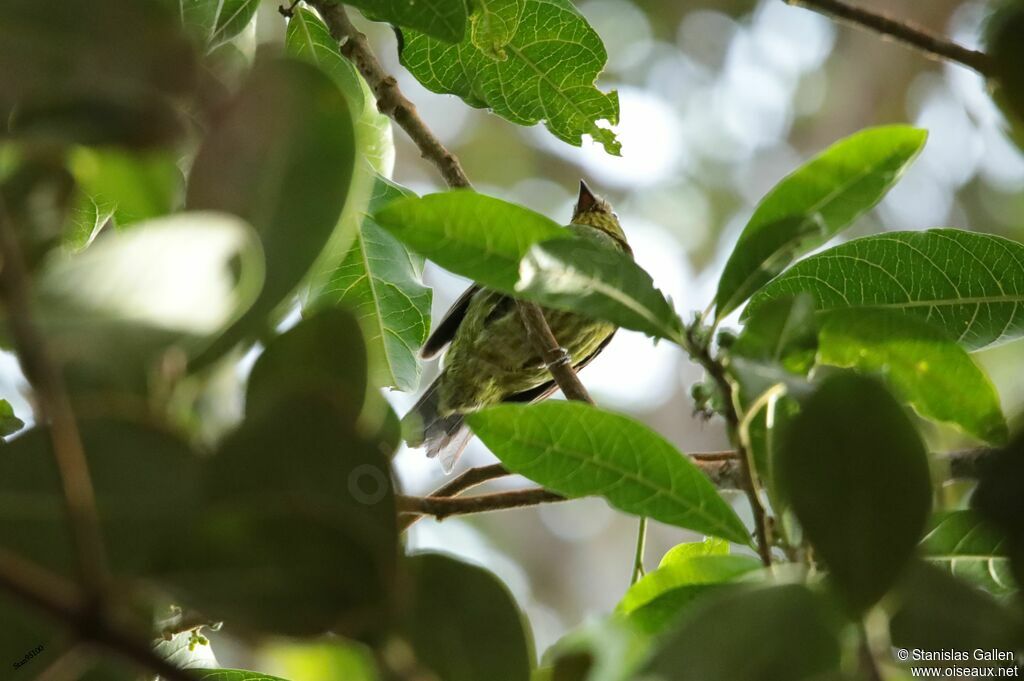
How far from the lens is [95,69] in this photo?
0.63 m

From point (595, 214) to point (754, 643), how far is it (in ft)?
12.6

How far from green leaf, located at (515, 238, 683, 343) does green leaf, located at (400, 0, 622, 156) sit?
0.95 meters

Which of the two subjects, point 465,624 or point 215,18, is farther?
point 215,18

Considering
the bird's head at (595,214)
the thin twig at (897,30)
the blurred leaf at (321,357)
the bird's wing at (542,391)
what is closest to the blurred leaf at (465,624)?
the blurred leaf at (321,357)

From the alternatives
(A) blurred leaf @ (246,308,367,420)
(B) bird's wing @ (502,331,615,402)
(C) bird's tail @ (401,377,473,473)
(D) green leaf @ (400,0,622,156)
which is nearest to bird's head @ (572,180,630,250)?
(B) bird's wing @ (502,331,615,402)

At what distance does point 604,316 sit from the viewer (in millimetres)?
929

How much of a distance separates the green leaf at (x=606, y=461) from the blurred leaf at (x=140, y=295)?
0.46 meters

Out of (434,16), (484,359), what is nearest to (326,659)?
(434,16)

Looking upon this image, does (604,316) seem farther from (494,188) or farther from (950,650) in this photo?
(494,188)

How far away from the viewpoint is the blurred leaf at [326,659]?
73 cm

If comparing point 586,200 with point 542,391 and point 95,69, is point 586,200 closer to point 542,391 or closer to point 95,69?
point 542,391

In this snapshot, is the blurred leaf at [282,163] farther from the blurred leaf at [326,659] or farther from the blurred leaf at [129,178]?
the blurred leaf at [326,659]

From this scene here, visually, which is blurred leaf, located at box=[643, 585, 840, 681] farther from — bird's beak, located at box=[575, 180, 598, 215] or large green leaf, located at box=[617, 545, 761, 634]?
bird's beak, located at box=[575, 180, 598, 215]

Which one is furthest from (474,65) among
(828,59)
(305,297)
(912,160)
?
(828,59)
